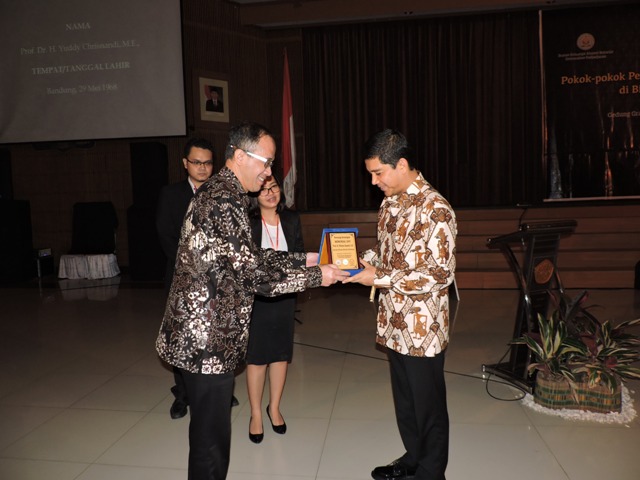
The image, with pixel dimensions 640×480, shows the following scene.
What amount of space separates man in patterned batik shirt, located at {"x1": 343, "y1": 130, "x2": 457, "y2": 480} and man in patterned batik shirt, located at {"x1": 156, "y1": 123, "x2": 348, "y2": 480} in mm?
425

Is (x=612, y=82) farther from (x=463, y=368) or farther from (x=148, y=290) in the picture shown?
(x=148, y=290)

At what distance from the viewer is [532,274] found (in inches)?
134

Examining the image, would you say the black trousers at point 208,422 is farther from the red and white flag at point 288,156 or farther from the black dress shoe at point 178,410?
the red and white flag at point 288,156

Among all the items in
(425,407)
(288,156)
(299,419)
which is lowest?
(299,419)

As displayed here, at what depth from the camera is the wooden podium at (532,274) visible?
10.9 feet

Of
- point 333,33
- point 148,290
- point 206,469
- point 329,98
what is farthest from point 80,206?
point 206,469

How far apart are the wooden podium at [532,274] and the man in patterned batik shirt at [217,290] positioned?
1.98 metres

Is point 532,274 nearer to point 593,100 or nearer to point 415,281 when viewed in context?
point 415,281

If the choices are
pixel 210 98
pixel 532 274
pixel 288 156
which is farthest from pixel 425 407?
pixel 210 98

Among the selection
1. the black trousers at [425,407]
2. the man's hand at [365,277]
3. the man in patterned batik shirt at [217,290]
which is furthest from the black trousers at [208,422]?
the black trousers at [425,407]

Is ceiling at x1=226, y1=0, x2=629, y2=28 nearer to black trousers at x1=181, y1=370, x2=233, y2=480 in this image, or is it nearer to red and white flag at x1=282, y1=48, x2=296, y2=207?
red and white flag at x1=282, y1=48, x2=296, y2=207

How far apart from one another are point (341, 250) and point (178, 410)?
5.56 feet

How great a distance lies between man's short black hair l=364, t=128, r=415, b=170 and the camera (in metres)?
1.99

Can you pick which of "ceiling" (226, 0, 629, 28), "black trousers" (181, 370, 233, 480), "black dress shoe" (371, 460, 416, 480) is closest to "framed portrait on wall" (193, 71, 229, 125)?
"ceiling" (226, 0, 629, 28)
